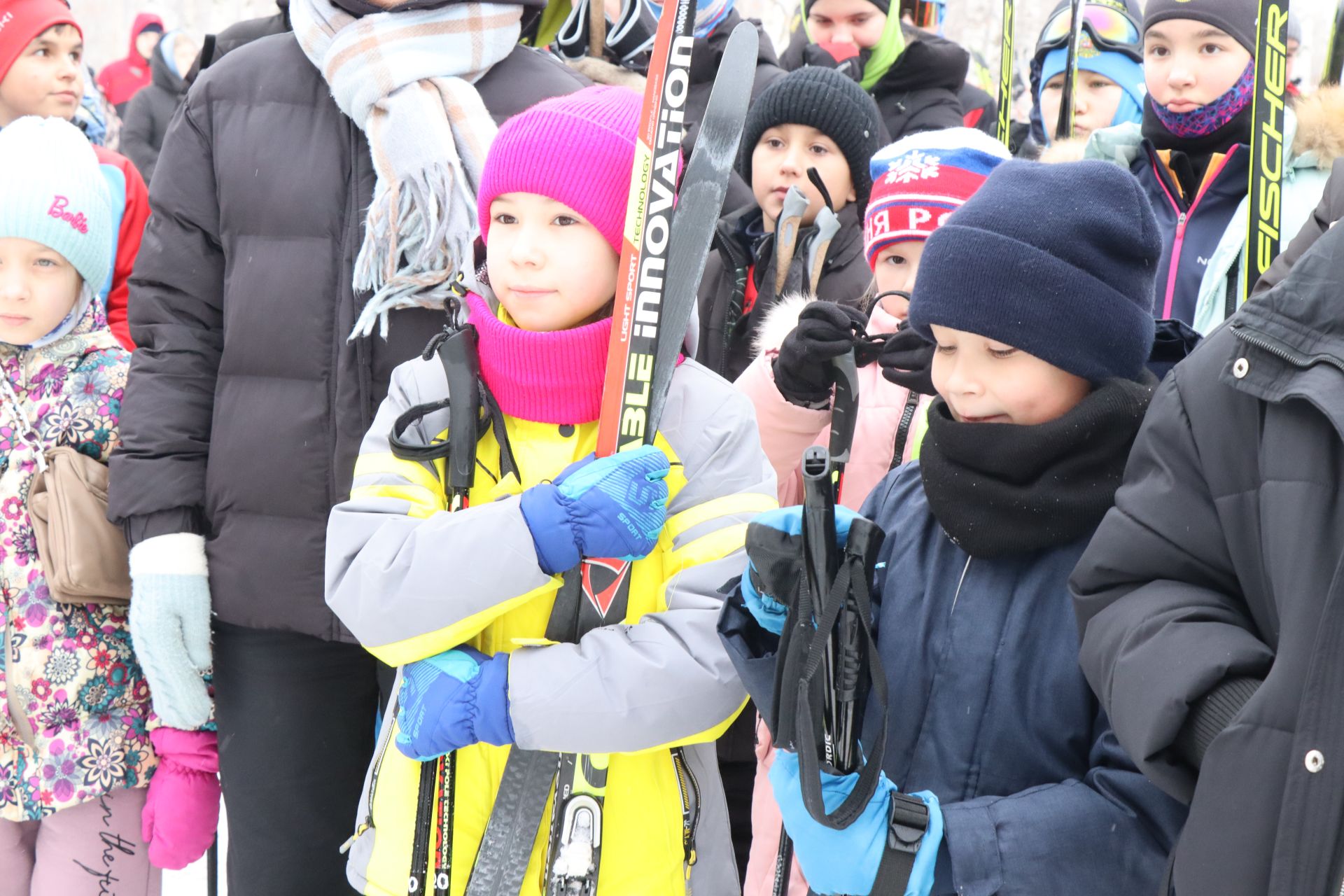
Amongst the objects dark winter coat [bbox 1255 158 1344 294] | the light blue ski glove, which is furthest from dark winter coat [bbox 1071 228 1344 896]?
the light blue ski glove

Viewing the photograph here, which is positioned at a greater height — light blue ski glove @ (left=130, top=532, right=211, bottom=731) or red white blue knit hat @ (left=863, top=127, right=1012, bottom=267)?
red white blue knit hat @ (left=863, top=127, right=1012, bottom=267)

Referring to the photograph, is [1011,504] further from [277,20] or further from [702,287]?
[277,20]

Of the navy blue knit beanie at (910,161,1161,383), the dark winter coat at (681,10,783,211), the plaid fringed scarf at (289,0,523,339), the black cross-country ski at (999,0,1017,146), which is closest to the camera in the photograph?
the navy blue knit beanie at (910,161,1161,383)

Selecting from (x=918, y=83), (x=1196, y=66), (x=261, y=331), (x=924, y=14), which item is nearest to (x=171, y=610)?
(x=261, y=331)

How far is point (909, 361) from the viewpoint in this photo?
207cm

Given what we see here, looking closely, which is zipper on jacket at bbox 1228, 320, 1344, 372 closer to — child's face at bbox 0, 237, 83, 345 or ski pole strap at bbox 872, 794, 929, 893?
ski pole strap at bbox 872, 794, 929, 893

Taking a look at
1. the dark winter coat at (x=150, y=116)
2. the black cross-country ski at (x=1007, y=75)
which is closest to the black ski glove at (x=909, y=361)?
the black cross-country ski at (x=1007, y=75)

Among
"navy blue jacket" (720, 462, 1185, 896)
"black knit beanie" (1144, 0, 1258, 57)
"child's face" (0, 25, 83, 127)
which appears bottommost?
"navy blue jacket" (720, 462, 1185, 896)

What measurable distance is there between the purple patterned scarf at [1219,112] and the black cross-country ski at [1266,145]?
609 mm

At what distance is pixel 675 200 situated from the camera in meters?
1.97

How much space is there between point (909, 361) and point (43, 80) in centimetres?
293

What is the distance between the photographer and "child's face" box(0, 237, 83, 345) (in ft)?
8.52

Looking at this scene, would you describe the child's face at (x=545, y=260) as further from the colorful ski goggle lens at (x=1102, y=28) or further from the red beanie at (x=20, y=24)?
the colorful ski goggle lens at (x=1102, y=28)

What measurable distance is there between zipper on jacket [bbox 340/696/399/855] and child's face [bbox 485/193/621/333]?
2.03ft
